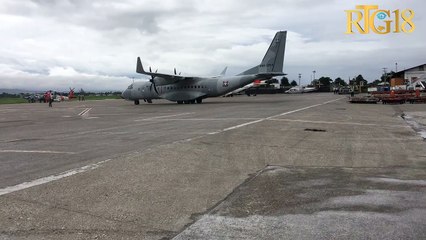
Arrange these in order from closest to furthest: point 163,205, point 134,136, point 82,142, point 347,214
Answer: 1. point 347,214
2. point 163,205
3. point 82,142
4. point 134,136

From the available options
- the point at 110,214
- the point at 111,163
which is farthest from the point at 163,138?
the point at 110,214

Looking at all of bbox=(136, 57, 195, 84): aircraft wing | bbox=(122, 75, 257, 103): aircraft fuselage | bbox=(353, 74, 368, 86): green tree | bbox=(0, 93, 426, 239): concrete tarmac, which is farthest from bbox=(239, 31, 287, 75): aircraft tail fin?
bbox=(353, 74, 368, 86): green tree

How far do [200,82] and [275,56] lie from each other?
865 centimetres

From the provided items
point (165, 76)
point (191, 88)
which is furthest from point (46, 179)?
point (191, 88)

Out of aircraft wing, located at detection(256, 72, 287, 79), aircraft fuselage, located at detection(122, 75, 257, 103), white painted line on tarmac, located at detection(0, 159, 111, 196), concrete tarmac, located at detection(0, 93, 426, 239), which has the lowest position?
concrete tarmac, located at detection(0, 93, 426, 239)

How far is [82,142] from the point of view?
12797 millimetres

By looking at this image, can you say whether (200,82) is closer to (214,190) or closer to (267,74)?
(267,74)

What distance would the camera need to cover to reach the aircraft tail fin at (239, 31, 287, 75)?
41.5m

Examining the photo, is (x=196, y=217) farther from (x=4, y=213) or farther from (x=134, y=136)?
(x=134, y=136)

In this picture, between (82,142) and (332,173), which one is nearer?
(332,173)

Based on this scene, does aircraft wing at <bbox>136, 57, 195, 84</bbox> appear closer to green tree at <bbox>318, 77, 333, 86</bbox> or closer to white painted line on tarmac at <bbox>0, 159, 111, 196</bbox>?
white painted line on tarmac at <bbox>0, 159, 111, 196</bbox>

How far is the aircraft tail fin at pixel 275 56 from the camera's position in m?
41.5

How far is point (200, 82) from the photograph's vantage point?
45.1 meters

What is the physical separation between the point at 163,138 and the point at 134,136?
4.67 feet
